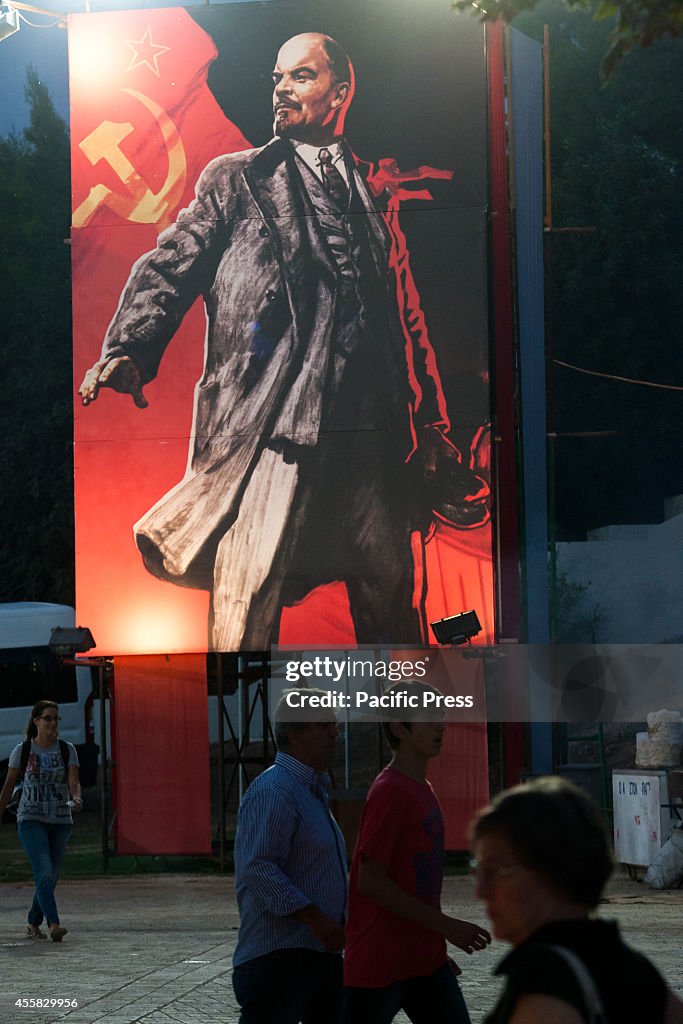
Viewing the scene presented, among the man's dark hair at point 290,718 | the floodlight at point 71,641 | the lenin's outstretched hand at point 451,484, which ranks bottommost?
the man's dark hair at point 290,718

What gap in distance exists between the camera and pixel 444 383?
20.5 meters

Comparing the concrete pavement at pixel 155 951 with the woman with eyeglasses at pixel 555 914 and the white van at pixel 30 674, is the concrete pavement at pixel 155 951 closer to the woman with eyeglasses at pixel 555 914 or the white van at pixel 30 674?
the woman with eyeglasses at pixel 555 914

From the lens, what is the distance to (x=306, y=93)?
21422mm

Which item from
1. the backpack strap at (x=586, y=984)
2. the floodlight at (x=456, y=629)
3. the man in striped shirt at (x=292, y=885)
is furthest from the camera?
the floodlight at (x=456, y=629)

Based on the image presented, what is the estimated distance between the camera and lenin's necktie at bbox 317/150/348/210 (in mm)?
21094

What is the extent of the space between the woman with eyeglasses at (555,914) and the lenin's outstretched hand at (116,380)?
60.9 ft

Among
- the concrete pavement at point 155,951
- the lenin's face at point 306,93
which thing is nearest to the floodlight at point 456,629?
the concrete pavement at point 155,951

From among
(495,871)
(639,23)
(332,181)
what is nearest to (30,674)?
(332,181)

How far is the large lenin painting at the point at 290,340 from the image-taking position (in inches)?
805

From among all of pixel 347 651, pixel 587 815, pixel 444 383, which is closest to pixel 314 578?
pixel 347 651

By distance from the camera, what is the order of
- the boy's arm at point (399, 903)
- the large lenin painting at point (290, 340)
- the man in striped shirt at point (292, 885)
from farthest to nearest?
the large lenin painting at point (290, 340) < the man in striped shirt at point (292, 885) < the boy's arm at point (399, 903)

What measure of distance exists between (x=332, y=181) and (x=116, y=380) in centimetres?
374

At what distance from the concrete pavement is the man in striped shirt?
3366 mm

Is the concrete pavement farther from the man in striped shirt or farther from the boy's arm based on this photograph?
the boy's arm
